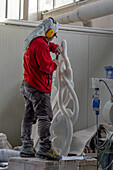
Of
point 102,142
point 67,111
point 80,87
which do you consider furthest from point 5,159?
point 80,87

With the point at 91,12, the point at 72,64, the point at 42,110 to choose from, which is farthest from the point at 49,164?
the point at 91,12

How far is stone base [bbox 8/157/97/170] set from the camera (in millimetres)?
3646

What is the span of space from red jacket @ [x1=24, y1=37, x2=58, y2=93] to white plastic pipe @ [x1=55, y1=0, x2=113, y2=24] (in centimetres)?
369

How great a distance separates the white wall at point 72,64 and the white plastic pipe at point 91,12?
2.28 feet

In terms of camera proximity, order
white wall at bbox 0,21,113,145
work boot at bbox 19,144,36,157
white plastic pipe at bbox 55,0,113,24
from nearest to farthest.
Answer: work boot at bbox 19,144,36,157
white wall at bbox 0,21,113,145
white plastic pipe at bbox 55,0,113,24

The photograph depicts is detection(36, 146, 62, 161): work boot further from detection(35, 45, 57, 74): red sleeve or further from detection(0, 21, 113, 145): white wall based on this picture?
detection(0, 21, 113, 145): white wall

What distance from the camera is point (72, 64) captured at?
21.3 feet

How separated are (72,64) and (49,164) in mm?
3081

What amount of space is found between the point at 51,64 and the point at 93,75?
2.93 meters

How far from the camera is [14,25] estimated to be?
608 centimetres

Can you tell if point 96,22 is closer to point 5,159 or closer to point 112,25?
point 112,25

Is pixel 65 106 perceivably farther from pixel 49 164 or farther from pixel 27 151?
pixel 49 164

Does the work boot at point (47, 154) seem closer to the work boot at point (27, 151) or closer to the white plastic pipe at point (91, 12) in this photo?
the work boot at point (27, 151)

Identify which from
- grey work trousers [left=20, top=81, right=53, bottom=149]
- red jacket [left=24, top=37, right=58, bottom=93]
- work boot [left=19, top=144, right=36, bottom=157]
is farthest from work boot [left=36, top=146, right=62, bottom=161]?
red jacket [left=24, top=37, right=58, bottom=93]
